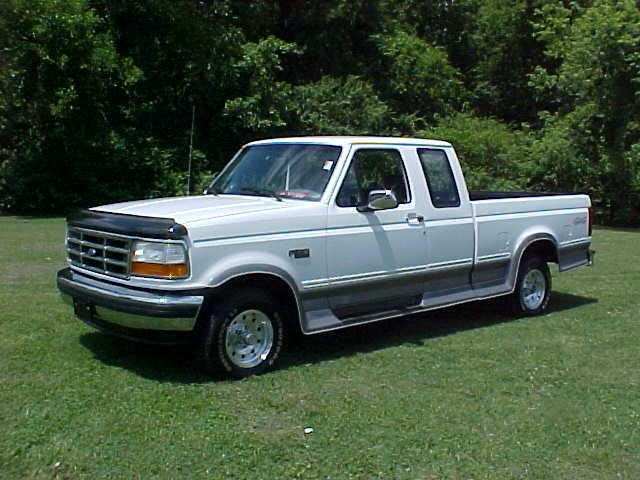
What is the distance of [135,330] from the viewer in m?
6.08

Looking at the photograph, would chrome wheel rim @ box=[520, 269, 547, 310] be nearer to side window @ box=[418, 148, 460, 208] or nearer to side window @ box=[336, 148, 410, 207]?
side window @ box=[418, 148, 460, 208]

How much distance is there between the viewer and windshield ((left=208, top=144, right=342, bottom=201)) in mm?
7023

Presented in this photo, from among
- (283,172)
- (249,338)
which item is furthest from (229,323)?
(283,172)

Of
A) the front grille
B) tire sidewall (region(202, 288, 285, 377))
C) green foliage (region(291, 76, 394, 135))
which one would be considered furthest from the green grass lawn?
green foliage (region(291, 76, 394, 135))

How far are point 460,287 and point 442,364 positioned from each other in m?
1.32

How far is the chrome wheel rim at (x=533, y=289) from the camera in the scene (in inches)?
349

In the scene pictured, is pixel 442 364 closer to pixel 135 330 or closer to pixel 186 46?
pixel 135 330

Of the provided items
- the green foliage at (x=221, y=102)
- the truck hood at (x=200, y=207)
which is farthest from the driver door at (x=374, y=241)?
the green foliage at (x=221, y=102)

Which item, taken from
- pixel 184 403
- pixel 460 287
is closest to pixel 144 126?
pixel 460 287

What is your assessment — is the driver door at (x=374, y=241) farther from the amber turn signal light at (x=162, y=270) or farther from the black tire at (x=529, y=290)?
the black tire at (x=529, y=290)

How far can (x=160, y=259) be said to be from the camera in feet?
19.3

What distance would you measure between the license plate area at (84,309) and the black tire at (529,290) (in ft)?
15.1

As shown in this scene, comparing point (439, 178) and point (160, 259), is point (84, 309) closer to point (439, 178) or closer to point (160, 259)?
point (160, 259)

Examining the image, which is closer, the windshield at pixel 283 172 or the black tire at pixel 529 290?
the windshield at pixel 283 172
